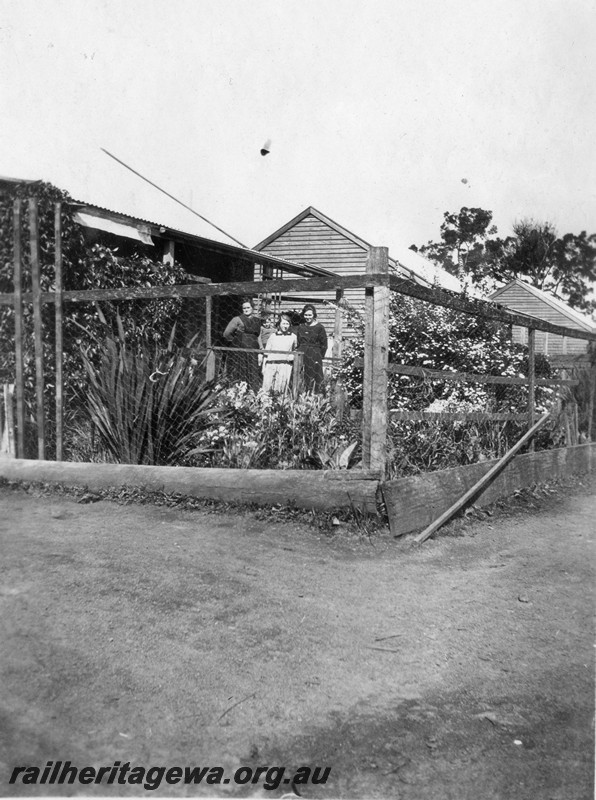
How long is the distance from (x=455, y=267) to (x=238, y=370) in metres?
54.0

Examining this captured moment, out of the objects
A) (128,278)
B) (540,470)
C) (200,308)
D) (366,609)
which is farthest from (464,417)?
(200,308)

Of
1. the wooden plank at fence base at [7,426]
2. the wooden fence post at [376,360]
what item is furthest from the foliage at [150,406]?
the wooden fence post at [376,360]

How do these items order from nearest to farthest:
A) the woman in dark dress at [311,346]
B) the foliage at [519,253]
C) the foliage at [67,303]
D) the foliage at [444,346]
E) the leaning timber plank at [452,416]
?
the leaning timber plank at [452,416] → the foliage at [67,303] → the woman in dark dress at [311,346] → the foliage at [444,346] → the foliage at [519,253]

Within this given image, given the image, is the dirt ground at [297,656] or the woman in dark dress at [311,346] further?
the woman in dark dress at [311,346]

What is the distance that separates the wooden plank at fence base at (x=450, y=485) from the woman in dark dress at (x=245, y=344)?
10.5ft

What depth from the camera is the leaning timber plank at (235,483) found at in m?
5.03

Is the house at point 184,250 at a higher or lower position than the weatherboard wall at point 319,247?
lower

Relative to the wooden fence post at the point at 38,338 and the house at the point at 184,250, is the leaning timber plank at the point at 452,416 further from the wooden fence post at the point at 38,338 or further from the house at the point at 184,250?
the wooden fence post at the point at 38,338

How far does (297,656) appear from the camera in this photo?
10.2 ft

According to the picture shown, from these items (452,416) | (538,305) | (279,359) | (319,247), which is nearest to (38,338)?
(279,359)

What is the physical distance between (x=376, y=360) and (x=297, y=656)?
256 cm

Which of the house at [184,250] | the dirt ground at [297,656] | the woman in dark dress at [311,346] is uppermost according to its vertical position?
the house at [184,250]

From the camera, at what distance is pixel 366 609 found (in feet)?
12.2

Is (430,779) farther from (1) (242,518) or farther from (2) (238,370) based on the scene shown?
(2) (238,370)
